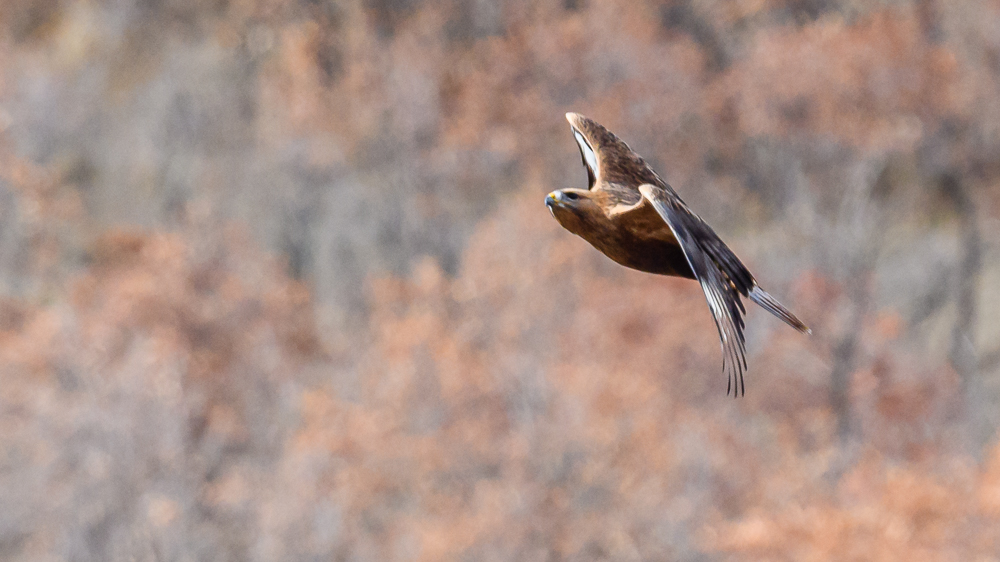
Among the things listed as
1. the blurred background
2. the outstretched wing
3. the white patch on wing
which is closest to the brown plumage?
the outstretched wing

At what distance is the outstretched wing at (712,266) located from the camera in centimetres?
120

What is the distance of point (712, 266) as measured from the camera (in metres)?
1.29

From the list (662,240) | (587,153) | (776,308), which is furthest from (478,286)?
(776,308)

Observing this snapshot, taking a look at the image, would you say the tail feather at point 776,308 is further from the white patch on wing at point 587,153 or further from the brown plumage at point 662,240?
the white patch on wing at point 587,153

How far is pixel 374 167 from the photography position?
22.5m

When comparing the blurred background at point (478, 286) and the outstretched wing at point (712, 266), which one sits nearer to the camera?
the outstretched wing at point (712, 266)

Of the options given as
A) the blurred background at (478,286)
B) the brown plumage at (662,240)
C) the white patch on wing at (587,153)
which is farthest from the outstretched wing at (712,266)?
the blurred background at (478,286)

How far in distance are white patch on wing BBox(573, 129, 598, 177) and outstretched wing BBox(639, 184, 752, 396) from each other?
42cm

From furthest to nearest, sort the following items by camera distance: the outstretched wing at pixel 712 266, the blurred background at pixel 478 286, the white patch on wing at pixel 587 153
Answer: the blurred background at pixel 478 286 → the white patch on wing at pixel 587 153 → the outstretched wing at pixel 712 266

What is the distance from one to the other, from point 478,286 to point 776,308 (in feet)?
60.0

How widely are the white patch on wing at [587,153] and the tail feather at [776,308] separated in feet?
1.62

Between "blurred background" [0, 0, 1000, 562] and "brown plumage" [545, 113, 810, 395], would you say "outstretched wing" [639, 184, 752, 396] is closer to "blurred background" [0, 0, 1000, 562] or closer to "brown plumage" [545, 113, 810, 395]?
"brown plumage" [545, 113, 810, 395]

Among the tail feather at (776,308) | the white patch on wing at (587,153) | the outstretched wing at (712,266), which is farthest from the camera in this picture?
the white patch on wing at (587,153)

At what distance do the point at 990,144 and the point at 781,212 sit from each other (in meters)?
4.26
